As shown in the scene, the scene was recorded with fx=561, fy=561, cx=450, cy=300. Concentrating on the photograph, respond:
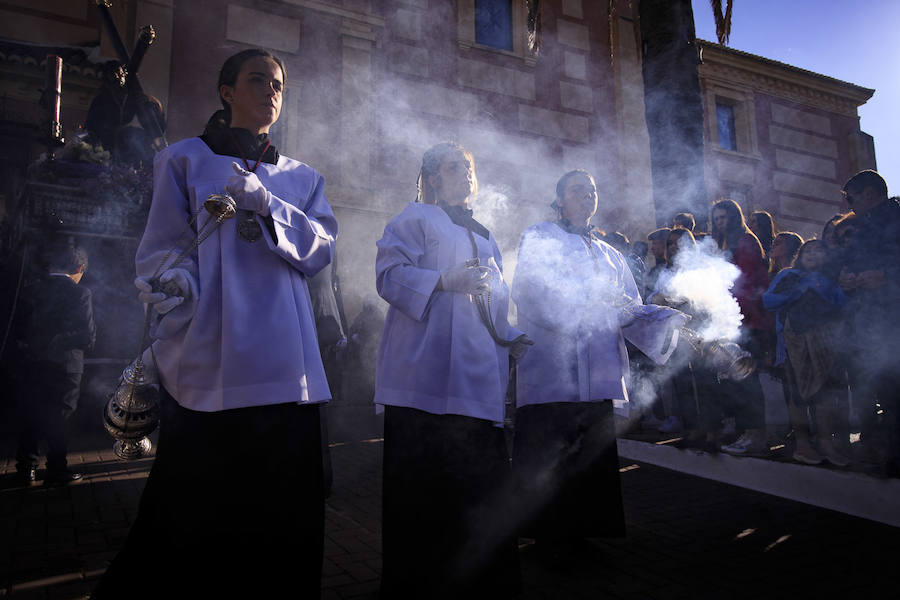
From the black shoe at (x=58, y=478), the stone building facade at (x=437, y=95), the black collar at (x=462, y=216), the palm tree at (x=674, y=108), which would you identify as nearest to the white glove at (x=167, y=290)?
the black collar at (x=462, y=216)

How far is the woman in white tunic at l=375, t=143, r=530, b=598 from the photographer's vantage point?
2275 mm

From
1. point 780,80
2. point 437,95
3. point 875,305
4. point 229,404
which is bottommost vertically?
point 229,404

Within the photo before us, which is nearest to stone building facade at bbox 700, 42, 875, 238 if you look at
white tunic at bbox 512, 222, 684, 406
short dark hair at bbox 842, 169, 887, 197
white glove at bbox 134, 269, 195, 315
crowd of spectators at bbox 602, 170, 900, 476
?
crowd of spectators at bbox 602, 170, 900, 476

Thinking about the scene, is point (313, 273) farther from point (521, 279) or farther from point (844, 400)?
point (844, 400)

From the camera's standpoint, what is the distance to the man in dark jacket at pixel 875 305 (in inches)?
145

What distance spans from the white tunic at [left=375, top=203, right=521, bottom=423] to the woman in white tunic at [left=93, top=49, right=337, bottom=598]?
1.88 ft

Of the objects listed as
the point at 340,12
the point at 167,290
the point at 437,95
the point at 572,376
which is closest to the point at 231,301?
the point at 167,290

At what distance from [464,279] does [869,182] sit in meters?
3.45

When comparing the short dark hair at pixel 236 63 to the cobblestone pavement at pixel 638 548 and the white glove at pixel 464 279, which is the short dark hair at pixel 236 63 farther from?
the cobblestone pavement at pixel 638 548

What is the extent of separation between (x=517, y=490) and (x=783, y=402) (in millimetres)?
4226

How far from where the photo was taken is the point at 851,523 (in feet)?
11.4

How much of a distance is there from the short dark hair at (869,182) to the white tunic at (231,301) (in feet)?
13.2

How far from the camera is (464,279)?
238 centimetres

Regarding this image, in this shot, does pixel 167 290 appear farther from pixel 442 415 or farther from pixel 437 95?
pixel 437 95
